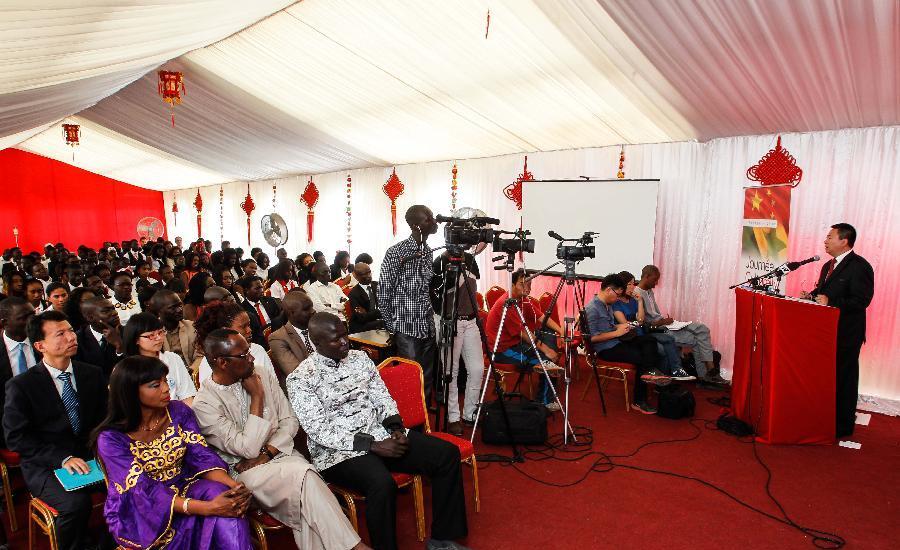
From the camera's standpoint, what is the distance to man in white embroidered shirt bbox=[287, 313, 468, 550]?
2.93 m

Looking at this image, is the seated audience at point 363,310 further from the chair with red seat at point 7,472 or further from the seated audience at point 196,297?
the chair with red seat at point 7,472

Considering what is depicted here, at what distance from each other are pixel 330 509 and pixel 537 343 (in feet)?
9.55

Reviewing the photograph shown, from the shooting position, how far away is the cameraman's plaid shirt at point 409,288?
4.39 m

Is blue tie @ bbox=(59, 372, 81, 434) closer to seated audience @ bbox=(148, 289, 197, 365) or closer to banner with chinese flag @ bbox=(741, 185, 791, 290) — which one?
seated audience @ bbox=(148, 289, 197, 365)

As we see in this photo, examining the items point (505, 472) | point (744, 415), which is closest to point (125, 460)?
point (505, 472)

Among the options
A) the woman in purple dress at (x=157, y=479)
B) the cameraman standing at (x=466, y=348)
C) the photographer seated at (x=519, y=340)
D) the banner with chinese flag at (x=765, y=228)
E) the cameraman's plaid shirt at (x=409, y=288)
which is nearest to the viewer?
the woman in purple dress at (x=157, y=479)

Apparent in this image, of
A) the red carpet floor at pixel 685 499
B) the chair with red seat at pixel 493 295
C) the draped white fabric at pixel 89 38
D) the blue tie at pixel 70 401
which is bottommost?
the red carpet floor at pixel 685 499

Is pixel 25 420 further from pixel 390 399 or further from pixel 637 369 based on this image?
pixel 637 369

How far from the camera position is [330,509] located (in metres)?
2.55

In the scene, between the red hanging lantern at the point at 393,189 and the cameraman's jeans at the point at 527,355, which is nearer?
the cameraman's jeans at the point at 527,355

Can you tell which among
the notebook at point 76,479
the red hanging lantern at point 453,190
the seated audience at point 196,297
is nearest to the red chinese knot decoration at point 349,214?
the red hanging lantern at point 453,190

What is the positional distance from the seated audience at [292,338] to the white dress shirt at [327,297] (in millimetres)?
2676

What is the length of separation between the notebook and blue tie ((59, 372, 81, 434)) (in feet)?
1.10

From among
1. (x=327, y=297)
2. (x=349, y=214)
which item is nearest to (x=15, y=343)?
(x=327, y=297)
